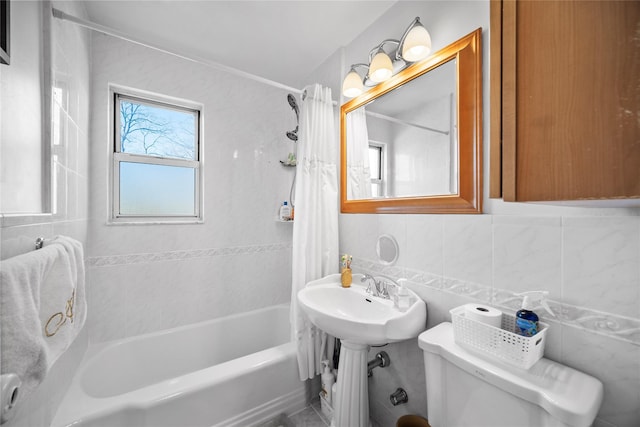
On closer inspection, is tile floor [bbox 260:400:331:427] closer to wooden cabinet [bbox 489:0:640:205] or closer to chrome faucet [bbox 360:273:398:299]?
chrome faucet [bbox 360:273:398:299]

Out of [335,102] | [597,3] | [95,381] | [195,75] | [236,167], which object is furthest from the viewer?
[236,167]

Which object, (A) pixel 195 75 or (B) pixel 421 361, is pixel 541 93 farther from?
(A) pixel 195 75

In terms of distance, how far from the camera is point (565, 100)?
44 centimetres

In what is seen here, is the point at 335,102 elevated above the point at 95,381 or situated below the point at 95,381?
above

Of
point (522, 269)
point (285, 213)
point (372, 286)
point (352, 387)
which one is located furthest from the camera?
point (285, 213)

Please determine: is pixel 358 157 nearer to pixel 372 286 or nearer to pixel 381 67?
pixel 381 67

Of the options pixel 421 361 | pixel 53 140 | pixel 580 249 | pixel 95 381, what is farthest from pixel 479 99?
pixel 95 381

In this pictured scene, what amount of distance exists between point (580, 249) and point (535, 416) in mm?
501

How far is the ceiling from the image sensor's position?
4.70 feet

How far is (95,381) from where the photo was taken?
1472mm

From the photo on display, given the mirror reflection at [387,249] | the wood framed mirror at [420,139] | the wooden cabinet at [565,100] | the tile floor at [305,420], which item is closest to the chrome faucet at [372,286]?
the mirror reflection at [387,249]

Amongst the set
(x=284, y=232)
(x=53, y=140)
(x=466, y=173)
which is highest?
(x=53, y=140)

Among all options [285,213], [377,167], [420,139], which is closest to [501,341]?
[420,139]

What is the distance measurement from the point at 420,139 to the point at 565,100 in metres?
0.86
